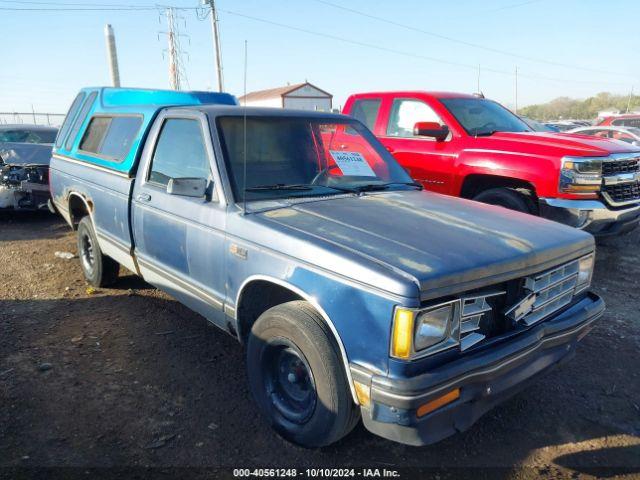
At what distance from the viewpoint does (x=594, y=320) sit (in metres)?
2.88

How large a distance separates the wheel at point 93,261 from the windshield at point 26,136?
5173 millimetres

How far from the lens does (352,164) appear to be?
3.61 m

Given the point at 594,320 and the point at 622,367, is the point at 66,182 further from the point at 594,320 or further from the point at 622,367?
the point at 622,367

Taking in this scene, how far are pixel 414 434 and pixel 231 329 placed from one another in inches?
53.6

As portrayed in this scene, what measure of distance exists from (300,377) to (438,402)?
798mm

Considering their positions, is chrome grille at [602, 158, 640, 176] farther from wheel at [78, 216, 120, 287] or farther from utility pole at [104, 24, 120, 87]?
utility pole at [104, 24, 120, 87]

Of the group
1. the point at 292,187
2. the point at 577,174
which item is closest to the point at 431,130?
the point at 577,174

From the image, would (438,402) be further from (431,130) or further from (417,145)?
(417,145)

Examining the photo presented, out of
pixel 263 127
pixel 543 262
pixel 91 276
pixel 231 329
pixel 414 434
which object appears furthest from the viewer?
pixel 91 276

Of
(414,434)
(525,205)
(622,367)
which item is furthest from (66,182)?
(622,367)

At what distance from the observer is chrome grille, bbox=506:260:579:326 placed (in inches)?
96.2

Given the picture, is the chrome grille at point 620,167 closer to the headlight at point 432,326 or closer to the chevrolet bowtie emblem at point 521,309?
the chevrolet bowtie emblem at point 521,309

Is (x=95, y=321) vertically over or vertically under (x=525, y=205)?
under

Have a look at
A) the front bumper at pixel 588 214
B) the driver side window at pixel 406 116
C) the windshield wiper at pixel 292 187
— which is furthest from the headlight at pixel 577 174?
the windshield wiper at pixel 292 187
